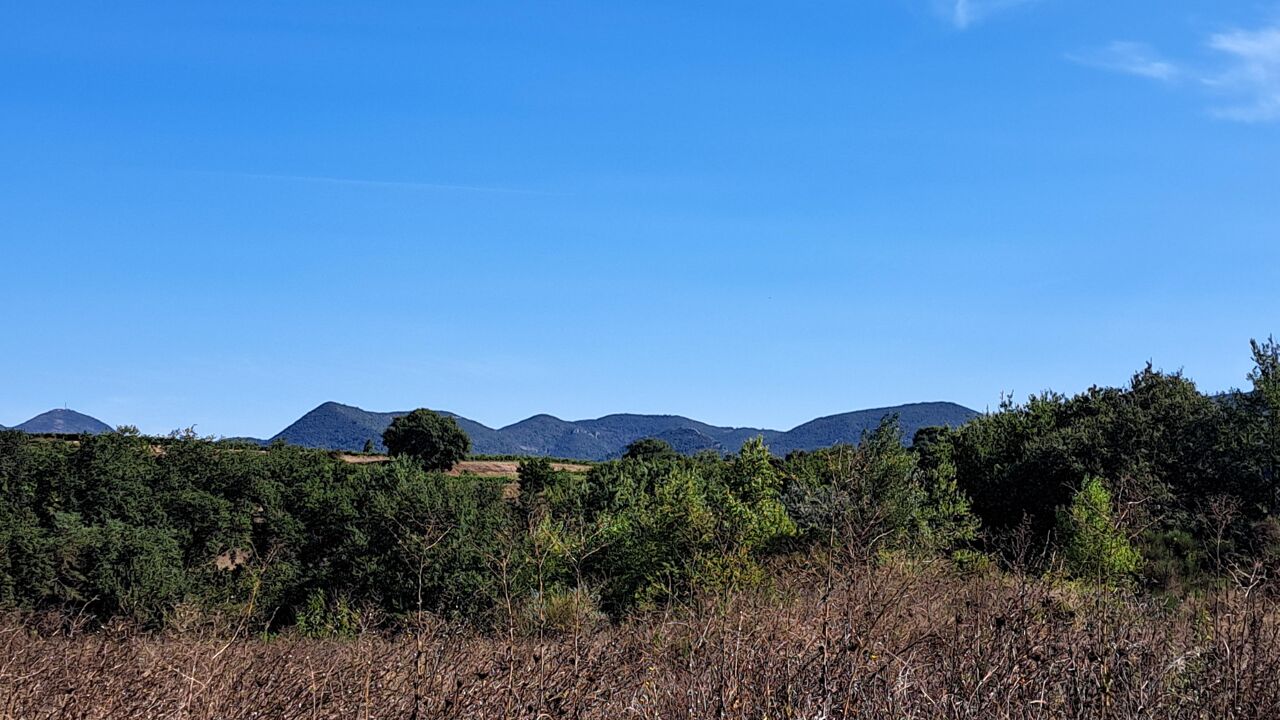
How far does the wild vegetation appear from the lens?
227 inches

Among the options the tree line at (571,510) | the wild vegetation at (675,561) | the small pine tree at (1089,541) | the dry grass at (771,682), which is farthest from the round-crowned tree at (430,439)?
the dry grass at (771,682)

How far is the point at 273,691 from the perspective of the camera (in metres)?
5.96

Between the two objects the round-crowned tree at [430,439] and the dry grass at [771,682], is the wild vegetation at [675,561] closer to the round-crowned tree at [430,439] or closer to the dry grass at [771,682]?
the dry grass at [771,682]

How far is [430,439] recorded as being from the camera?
324 feet

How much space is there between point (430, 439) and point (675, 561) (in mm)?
70312

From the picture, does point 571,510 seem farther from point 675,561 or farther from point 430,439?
point 430,439

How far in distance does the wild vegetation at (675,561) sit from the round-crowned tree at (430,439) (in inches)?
1654

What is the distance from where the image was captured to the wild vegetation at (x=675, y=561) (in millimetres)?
5770

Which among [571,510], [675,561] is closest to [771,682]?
[675,561]

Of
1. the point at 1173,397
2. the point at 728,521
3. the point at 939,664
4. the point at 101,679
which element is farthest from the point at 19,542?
the point at 1173,397

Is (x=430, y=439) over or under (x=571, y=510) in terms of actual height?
over

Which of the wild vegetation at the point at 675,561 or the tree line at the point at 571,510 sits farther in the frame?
the tree line at the point at 571,510

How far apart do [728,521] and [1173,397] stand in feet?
96.9

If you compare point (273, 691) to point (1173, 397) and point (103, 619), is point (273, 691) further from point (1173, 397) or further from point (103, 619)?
point (1173, 397)
